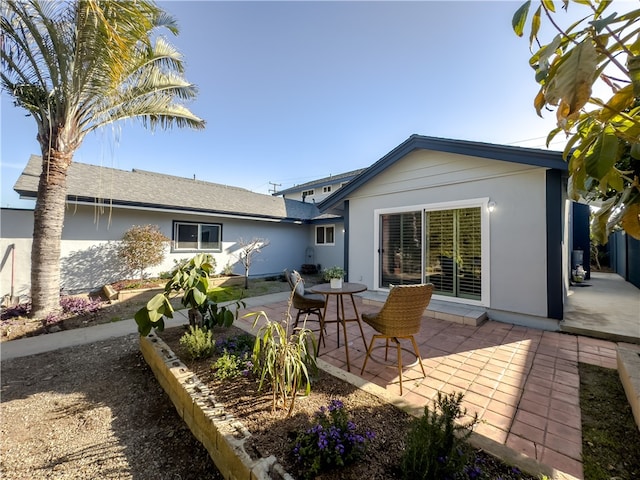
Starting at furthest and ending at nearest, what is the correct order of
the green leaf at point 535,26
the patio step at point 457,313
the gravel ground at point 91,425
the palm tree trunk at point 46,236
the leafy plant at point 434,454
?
the palm tree trunk at point 46,236 → the patio step at point 457,313 → the gravel ground at point 91,425 → the leafy plant at point 434,454 → the green leaf at point 535,26

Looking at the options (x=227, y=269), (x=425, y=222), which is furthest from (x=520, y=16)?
(x=227, y=269)

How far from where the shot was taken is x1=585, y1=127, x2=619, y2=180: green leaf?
113cm

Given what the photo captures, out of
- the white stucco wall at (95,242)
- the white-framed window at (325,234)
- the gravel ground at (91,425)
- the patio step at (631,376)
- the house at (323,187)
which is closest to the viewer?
the gravel ground at (91,425)

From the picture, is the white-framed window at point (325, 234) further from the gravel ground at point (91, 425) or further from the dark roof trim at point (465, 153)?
the gravel ground at point (91, 425)

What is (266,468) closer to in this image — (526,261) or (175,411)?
(175,411)

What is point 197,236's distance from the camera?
985 centimetres

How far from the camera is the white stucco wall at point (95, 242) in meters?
6.58

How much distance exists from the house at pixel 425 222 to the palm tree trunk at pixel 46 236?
2091mm

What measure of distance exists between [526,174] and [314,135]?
9.80 metres

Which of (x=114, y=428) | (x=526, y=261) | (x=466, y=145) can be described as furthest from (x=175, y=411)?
(x=466, y=145)

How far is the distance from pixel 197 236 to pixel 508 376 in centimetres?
990

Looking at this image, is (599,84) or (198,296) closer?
(599,84)

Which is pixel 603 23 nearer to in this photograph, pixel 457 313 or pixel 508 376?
pixel 508 376

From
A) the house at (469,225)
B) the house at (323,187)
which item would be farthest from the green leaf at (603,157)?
the house at (323,187)
